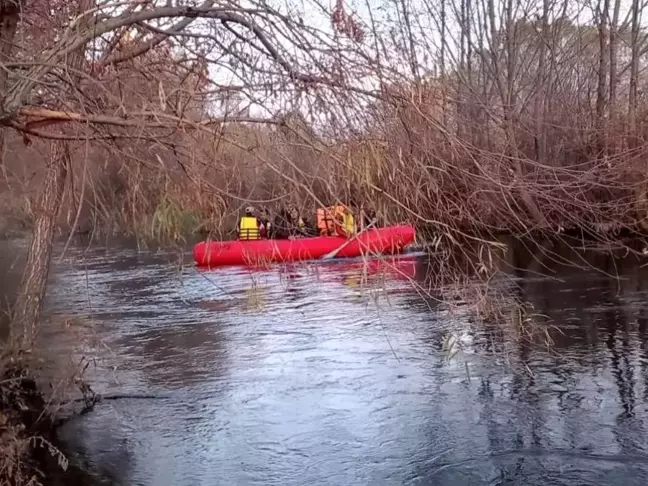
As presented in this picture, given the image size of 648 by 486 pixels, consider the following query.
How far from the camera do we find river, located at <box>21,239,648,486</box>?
6129mm

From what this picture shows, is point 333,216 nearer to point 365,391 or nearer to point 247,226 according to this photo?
point 247,226

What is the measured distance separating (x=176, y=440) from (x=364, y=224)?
401 centimetres

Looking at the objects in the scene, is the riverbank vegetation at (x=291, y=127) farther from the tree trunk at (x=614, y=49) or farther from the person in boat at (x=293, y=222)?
the tree trunk at (x=614, y=49)

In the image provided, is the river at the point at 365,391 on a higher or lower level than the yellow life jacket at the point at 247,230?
lower

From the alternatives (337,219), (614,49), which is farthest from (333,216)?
(614,49)

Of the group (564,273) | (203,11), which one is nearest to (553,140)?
(564,273)

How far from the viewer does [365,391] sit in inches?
312

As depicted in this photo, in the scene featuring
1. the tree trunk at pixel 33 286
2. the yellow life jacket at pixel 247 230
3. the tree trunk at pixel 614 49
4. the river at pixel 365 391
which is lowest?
the river at pixel 365 391

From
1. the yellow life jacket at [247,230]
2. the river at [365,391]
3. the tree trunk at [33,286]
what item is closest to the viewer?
the yellow life jacket at [247,230]

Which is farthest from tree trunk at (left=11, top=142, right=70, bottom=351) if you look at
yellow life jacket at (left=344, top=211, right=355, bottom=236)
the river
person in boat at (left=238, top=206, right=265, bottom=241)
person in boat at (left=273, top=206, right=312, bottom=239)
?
yellow life jacket at (left=344, top=211, right=355, bottom=236)

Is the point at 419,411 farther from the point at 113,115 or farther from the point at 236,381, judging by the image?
the point at 113,115

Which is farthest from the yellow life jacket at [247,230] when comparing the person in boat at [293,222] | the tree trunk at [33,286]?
the tree trunk at [33,286]

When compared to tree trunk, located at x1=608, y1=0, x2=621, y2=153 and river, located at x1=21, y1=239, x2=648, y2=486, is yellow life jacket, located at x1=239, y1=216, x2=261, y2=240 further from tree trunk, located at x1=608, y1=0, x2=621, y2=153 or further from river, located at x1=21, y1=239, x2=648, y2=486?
tree trunk, located at x1=608, y1=0, x2=621, y2=153

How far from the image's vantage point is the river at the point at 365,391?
613cm
